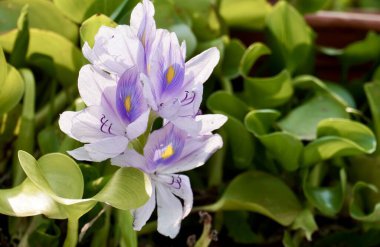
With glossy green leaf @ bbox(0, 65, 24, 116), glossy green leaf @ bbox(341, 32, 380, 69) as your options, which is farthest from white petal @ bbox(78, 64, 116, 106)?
glossy green leaf @ bbox(341, 32, 380, 69)

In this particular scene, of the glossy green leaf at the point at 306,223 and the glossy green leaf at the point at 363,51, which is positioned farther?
the glossy green leaf at the point at 363,51

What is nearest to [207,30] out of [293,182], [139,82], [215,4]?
[215,4]

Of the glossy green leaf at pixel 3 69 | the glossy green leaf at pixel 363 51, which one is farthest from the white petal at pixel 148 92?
the glossy green leaf at pixel 363 51

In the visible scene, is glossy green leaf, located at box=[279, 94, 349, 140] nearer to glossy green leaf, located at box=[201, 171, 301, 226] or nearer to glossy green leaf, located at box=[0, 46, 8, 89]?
glossy green leaf, located at box=[201, 171, 301, 226]

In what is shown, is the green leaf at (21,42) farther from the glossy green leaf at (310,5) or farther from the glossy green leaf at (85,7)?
the glossy green leaf at (310,5)

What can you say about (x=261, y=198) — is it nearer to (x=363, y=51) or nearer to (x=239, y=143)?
(x=239, y=143)

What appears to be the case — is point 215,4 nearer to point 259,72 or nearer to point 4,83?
point 259,72
